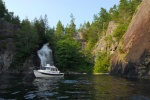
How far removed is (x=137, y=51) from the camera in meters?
57.0

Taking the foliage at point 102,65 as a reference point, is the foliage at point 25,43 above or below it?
above

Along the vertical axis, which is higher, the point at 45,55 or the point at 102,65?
the point at 45,55

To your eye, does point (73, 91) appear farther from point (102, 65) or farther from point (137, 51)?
point (102, 65)

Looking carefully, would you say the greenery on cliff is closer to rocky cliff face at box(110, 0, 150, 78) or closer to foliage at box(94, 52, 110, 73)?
foliage at box(94, 52, 110, 73)

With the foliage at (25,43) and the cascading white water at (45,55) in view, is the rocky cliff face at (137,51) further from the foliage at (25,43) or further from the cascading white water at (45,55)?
the foliage at (25,43)

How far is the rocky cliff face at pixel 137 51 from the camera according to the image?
5441cm

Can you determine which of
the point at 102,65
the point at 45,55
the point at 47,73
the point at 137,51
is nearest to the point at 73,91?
the point at 47,73

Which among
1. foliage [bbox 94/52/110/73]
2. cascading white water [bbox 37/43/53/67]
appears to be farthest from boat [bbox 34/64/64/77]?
foliage [bbox 94/52/110/73]

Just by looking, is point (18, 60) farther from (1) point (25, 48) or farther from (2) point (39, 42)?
(2) point (39, 42)

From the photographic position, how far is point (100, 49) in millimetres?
94188

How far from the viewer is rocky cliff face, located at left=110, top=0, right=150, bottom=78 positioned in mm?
54406

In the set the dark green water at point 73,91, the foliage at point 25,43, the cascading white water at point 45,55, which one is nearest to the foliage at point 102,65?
the cascading white water at point 45,55

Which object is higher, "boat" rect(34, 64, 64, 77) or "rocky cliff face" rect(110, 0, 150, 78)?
"rocky cliff face" rect(110, 0, 150, 78)

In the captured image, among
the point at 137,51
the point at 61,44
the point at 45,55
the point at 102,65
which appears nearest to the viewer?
the point at 137,51
